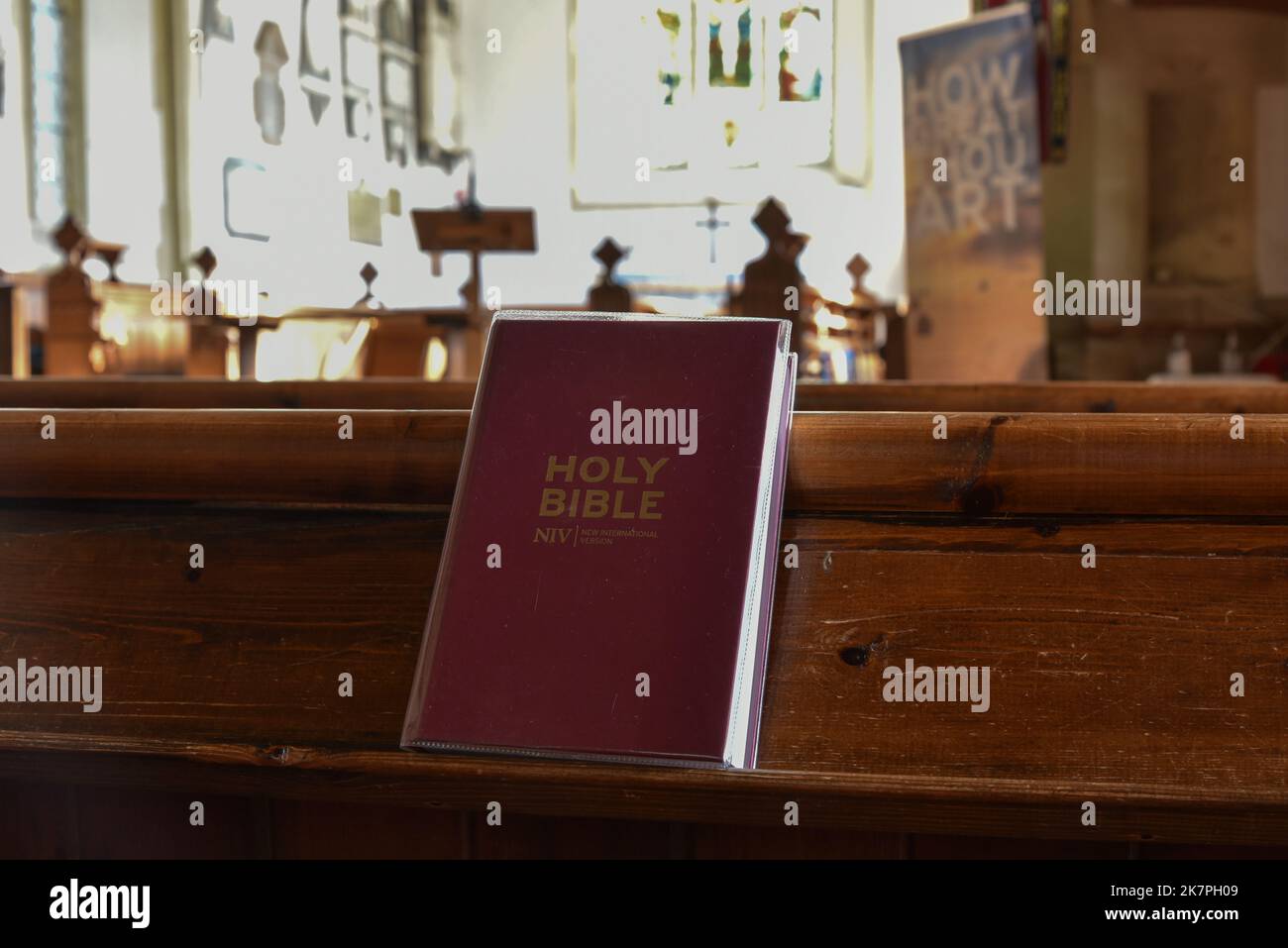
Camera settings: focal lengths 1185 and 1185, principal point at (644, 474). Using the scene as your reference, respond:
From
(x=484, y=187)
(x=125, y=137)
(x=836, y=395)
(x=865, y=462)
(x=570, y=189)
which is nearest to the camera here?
(x=865, y=462)

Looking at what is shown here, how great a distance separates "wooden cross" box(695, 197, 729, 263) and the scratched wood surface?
26.1 feet

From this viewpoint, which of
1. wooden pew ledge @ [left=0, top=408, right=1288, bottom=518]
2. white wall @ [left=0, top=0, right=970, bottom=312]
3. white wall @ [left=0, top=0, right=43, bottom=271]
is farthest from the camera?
white wall @ [left=0, top=0, right=970, bottom=312]

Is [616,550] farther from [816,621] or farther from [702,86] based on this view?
[702,86]

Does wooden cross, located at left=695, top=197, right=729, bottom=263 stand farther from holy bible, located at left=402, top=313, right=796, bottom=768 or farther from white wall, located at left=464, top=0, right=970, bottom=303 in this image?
holy bible, located at left=402, top=313, right=796, bottom=768

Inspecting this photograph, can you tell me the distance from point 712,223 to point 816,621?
29.0 ft

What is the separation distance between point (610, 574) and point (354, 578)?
21 centimetres

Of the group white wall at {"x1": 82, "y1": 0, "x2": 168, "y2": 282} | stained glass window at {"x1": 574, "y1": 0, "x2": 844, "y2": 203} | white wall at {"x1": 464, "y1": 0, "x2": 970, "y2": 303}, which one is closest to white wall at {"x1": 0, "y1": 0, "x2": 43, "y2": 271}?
white wall at {"x1": 82, "y1": 0, "x2": 168, "y2": 282}

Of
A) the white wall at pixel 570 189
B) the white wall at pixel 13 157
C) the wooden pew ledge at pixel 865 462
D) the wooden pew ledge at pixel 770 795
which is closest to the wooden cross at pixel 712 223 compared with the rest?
the white wall at pixel 570 189

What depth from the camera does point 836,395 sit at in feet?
4.91

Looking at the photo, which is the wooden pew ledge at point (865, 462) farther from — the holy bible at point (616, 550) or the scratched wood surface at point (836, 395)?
the scratched wood surface at point (836, 395)

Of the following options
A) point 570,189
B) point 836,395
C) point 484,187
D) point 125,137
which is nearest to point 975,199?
point 836,395

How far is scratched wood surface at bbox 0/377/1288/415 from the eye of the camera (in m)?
1.48
